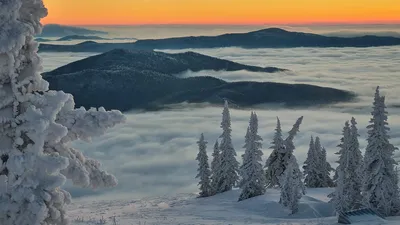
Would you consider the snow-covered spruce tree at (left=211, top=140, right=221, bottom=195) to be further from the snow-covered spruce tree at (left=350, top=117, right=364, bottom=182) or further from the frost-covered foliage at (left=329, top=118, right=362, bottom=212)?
the snow-covered spruce tree at (left=350, top=117, right=364, bottom=182)

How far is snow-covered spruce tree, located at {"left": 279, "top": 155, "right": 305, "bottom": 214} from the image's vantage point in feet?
129

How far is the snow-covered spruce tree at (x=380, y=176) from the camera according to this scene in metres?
33.5

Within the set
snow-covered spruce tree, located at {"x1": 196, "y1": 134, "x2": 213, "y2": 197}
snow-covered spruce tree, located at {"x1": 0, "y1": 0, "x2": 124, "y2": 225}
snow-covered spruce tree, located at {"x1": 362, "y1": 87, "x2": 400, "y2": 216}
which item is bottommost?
snow-covered spruce tree, located at {"x1": 196, "y1": 134, "x2": 213, "y2": 197}

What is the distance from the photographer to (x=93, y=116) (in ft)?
32.8

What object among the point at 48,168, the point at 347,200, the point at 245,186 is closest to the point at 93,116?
the point at 48,168

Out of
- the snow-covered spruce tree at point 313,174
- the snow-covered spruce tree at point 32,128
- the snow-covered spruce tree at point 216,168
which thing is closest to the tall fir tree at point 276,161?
the snow-covered spruce tree at point 313,174

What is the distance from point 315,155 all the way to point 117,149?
151429 mm

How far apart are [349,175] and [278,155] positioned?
52.9 feet

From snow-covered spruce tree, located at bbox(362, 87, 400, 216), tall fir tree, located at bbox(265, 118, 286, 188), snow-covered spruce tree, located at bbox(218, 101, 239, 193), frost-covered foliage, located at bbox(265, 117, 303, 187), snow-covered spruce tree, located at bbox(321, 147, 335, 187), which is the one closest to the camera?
snow-covered spruce tree, located at bbox(362, 87, 400, 216)

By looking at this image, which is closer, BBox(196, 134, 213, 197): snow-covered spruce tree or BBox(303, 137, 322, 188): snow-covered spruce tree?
BBox(303, 137, 322, 188): snow-covered spruce tree

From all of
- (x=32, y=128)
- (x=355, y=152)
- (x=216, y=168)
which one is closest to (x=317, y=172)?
(x=216, y=168)

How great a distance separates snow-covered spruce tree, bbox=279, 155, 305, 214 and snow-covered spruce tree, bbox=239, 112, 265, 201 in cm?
748

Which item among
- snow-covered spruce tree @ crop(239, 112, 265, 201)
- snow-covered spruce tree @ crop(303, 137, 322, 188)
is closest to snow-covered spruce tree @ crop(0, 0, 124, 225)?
snow-covered spruce tree @ crop(239, 112, 265, 201)

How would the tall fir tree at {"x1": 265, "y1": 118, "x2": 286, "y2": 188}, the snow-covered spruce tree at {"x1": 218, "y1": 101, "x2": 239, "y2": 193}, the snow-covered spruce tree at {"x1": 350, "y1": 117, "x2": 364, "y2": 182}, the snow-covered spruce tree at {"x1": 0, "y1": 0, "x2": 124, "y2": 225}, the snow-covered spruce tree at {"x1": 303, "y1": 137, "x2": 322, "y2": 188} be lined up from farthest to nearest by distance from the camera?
1. the snow-covered spruce tree at {"x1": 303, "y1": 137, "x2": 322, "y2": 188}
2. the snow-covered spruce tree at {"x1": 218, "y1": 101, "x2": 239, "y2": 193}
3. the tall fir tree at {"x1": 265, "y1": 118, "x2": 286, "y2": 188}
4. the snow-covered spruce tree at {"x1": 350, "y1": 117, "x2": 364, "y2": 182}
5. the snow-covered spruce tree at {"x1": 0, "y1": 0, "x2": 124, "y2": 225}
